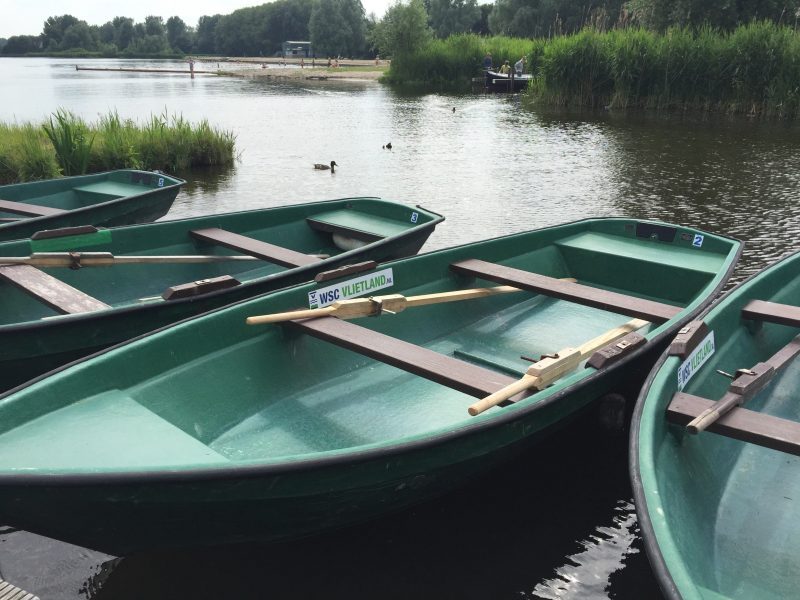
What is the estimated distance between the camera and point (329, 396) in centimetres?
470

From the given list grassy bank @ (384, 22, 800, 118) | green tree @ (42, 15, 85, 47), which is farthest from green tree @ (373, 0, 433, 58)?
green tree @ (42, 15, 85, 47)

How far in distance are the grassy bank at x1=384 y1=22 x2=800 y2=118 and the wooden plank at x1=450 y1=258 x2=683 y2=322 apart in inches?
636

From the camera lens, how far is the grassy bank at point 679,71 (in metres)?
18.7

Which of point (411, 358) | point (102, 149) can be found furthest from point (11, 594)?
point (102, 149)

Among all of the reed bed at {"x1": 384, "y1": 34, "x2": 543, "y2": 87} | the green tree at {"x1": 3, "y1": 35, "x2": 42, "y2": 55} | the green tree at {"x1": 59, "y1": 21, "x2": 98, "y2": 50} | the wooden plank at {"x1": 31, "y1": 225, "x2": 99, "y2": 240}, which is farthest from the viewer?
the green tree at {"x1": 3, "y1": 35, "x2": 42, "y2": 55}

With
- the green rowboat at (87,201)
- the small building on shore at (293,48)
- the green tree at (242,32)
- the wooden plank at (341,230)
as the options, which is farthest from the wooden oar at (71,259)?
the green tree at (242,32)

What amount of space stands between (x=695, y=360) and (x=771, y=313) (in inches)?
43.0

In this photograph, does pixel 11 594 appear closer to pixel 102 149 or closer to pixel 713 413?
pixel 713 413

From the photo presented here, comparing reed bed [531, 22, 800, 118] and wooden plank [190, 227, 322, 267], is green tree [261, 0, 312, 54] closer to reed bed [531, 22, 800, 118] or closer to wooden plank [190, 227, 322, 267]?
reed bed [531, 22, 800, 118]

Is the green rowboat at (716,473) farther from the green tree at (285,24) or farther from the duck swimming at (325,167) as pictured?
the green tree at (285,24)

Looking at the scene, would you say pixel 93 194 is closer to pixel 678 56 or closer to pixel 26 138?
pixel 26 138

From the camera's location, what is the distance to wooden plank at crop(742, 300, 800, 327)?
452 centimetres

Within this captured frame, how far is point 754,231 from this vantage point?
34.3 feet

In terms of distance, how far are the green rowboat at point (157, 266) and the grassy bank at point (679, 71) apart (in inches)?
597
